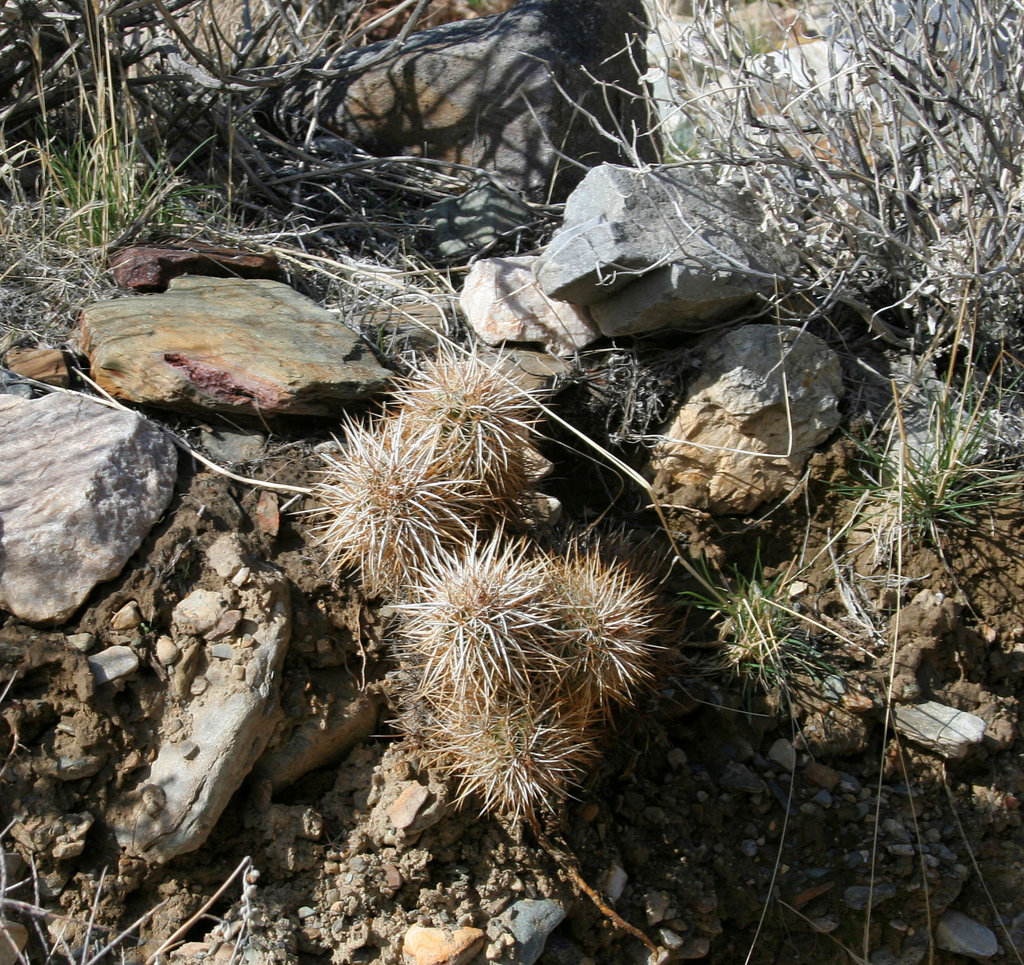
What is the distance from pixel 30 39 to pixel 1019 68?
3574 mm

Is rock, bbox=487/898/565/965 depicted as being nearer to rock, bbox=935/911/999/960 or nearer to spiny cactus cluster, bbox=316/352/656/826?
spiny cactus cluster, bbox=316/352/656/826

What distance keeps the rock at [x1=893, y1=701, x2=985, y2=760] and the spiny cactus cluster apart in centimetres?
96

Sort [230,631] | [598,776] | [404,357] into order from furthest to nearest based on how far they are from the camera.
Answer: [404,357] < [598,776] < [230,631]

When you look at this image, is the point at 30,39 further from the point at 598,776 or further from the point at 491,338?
the point at 598,776

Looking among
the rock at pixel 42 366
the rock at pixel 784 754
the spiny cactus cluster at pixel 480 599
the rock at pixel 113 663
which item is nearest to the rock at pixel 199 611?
the rock at pixel 113 663

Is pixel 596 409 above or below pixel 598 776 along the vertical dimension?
above

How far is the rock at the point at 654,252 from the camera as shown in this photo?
3215mm

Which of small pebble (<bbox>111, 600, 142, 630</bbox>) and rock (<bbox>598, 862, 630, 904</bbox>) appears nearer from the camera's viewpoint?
small pebble (<bbox>111, 600, 142, 630</bbox>)

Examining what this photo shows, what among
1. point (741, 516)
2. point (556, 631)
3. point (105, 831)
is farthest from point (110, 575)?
point (741, 516)

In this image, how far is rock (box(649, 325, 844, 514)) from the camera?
3.42 metres

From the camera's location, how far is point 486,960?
2.56 meters

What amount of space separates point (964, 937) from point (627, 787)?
1135mm

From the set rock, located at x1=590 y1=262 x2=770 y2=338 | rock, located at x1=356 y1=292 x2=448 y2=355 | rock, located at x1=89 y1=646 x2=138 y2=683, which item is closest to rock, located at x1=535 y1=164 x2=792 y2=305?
rock, located at x1=590 y1=262 x2=770 y2=338

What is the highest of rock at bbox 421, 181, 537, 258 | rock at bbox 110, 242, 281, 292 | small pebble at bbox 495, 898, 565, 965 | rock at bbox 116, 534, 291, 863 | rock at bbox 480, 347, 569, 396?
rock at bbox 110, 242, 281, 292
